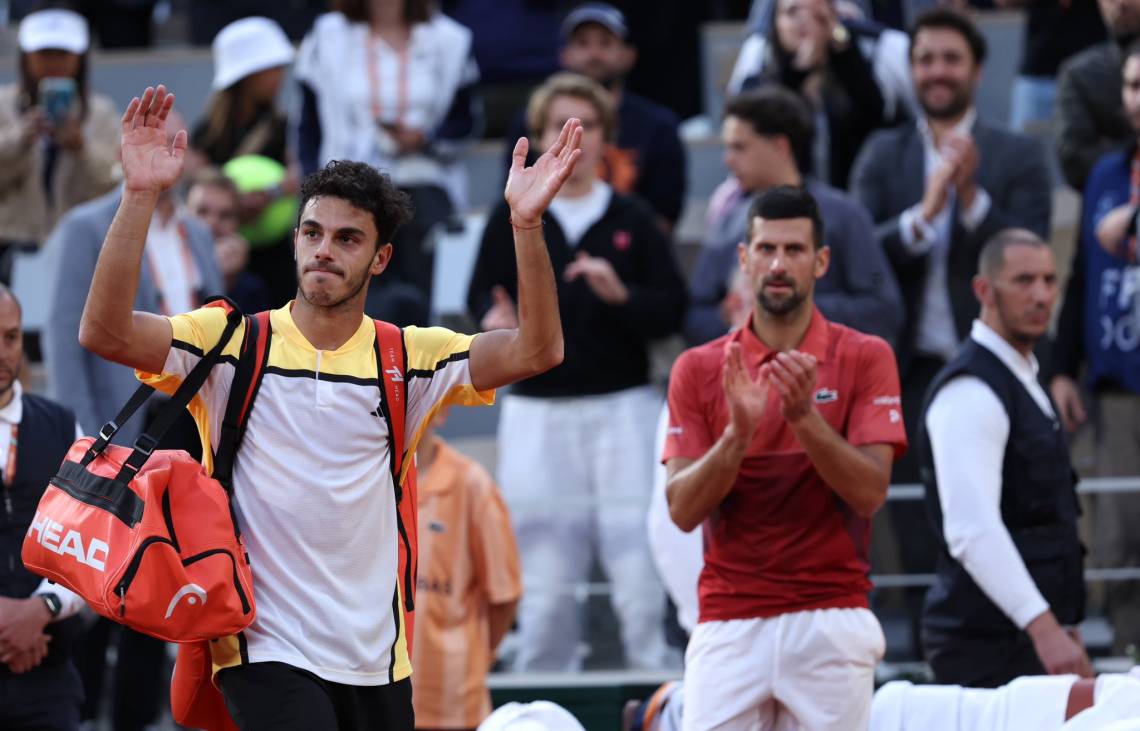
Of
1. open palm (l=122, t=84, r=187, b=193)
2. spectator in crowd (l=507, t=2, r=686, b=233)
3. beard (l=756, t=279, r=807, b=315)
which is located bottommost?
beard (l=756, t=279, r=807, b=315)

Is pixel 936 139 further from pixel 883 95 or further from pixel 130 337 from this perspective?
pixel 130 337

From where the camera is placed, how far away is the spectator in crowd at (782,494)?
5.44 m

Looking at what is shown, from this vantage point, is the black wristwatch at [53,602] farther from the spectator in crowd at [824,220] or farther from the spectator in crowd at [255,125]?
the spectator in crowd at [255,125]

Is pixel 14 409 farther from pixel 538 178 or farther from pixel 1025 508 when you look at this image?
pixel 1025 508

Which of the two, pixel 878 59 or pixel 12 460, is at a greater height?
pixel 878 59

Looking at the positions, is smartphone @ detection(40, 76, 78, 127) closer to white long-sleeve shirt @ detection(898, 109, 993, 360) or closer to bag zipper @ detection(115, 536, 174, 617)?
white long-sleeve shirt @ detection(898, 109, 993, 360)

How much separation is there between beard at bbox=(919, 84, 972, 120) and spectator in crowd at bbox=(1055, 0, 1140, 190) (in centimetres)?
53

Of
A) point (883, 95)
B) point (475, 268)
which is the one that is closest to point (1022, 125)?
point (883, 95)

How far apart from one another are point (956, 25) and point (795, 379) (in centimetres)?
372

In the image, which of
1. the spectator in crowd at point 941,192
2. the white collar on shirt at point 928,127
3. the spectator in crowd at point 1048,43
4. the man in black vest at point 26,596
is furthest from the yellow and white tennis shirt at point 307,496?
the spectator in crowd at point 1048,43

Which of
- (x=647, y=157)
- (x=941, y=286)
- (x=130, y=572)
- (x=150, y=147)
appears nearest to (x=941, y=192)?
(x=941, y=286)

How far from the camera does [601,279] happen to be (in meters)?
7.80

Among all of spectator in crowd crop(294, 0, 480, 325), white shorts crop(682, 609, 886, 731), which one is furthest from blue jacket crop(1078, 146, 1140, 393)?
spectator in crowd crop(294, 0, 480, 325)

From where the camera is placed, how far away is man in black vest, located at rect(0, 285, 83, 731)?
5.71m
